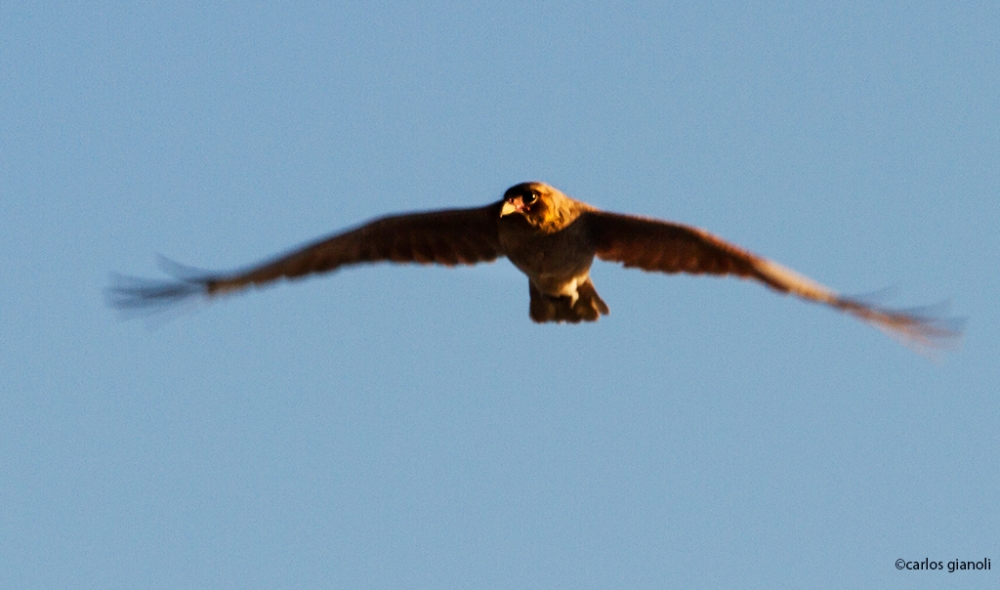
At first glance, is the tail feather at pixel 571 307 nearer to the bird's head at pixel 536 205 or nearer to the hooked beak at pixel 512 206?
the bird's head at pixel 536 205

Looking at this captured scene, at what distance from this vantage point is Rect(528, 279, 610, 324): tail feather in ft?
44.9

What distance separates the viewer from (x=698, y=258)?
43.2ft

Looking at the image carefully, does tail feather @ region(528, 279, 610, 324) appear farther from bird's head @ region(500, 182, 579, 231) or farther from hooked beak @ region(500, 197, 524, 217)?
hooked beak @ region(500, 197, 524, 217)

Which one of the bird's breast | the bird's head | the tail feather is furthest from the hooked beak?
the tail feather

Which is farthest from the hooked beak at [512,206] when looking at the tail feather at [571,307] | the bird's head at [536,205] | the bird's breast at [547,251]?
the tail feather at [571,307]

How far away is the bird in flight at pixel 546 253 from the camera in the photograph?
12.6 meters

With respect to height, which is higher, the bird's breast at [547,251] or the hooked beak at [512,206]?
the hooked beak at [512,206]

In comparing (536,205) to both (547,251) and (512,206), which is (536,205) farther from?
(547,251)

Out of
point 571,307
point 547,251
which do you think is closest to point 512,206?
point 547,251

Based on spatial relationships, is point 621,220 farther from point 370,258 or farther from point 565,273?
point 370,258

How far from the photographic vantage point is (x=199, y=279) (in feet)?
44.7

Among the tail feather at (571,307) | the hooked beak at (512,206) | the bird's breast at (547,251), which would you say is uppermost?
the hooked beak at (512,206)

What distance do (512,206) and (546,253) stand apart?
22.5 inches

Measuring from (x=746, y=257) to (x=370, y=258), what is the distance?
321 centimetres
